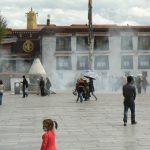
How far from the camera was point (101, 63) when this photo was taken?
6481cm

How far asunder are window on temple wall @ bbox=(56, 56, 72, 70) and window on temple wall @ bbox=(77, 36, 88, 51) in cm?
179

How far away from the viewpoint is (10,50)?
67.3 m

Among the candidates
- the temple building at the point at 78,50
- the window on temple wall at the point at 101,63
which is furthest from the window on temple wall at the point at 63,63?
the window on temple wall at the point at 101,63

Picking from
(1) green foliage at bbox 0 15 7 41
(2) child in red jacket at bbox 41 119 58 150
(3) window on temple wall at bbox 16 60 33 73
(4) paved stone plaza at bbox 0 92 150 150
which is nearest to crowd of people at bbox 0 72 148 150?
(2) child in red jacket at bbox 41 119 58 150

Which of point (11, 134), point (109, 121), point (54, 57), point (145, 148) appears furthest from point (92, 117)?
point (54, 57)

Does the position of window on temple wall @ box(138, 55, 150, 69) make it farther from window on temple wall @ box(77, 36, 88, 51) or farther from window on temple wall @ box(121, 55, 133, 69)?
window on temple wall @ box(77, 36, 88, 51)

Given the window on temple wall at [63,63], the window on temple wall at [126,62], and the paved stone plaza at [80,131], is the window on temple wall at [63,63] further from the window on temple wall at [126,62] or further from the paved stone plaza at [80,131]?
the paved stone plaza at [80,131]

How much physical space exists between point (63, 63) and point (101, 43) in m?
5.17

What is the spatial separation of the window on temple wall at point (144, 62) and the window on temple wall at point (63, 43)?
810cm

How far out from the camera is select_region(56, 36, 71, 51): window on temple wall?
6556cm

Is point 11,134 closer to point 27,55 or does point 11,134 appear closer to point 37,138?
point 37,138

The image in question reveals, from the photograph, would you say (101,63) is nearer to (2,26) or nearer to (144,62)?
(144,62)

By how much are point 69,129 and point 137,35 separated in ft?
168

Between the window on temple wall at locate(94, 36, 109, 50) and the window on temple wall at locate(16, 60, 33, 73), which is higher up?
the window on temple wall at locate(94, 36, 109, 50)
